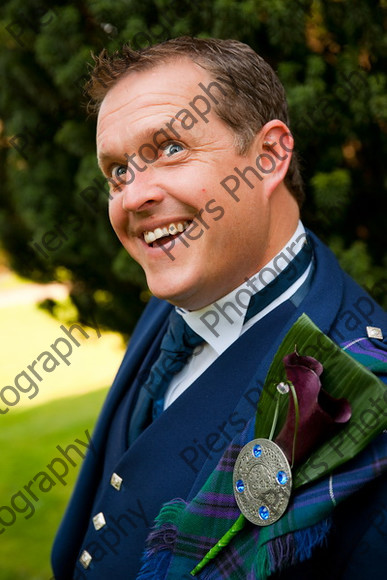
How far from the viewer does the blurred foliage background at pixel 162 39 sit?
7.45 ft

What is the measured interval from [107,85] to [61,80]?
964mm

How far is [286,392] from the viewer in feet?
4.71

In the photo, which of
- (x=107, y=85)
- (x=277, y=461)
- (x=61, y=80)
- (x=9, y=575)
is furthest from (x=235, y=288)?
(x=9, y=575)

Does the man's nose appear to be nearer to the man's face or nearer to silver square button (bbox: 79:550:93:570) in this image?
the man's face

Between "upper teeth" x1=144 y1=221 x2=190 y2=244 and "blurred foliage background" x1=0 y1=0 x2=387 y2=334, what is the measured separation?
804mm

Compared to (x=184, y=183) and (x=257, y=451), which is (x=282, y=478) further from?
(x=184, y=183)

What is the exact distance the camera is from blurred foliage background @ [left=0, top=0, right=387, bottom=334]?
2.27 m

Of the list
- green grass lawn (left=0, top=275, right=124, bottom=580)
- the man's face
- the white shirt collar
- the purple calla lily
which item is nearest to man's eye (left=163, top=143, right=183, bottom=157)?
the man's face

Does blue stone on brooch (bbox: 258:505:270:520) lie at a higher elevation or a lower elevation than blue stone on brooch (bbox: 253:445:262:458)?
lower

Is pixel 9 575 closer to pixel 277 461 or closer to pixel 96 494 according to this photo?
pixel 96 494

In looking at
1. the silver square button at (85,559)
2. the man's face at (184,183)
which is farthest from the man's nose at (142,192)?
the silver square button at (85,559)

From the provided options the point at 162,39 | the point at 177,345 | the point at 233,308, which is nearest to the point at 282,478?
the point at 233,308

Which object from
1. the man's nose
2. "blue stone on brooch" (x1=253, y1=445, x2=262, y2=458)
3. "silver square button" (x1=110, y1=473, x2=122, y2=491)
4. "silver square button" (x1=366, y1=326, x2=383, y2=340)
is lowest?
"silver square button" (x1=110, y1=473, x2=122, y2=491)

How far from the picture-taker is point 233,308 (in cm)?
179
